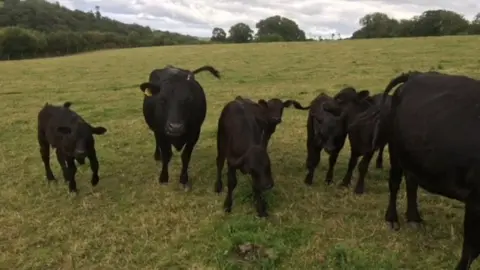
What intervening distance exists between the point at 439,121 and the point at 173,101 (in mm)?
3894

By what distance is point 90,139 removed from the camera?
823cm

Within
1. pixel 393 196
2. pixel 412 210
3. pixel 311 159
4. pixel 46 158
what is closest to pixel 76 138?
pixel 46 158

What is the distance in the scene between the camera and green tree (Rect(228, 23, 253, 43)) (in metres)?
77.2

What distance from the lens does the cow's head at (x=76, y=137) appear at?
8031mm

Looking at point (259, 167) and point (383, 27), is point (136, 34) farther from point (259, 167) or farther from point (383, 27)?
point (259, 167)

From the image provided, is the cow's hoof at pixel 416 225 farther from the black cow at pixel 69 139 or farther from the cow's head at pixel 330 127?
the black cow at pixel 69 139

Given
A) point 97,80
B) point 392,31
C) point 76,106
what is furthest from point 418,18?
point 76,106

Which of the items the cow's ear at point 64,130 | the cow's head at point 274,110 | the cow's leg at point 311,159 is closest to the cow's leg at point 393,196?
the cow's leg at point 311,159

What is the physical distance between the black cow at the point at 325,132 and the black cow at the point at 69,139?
337cm

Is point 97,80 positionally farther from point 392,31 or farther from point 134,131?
point 392,31

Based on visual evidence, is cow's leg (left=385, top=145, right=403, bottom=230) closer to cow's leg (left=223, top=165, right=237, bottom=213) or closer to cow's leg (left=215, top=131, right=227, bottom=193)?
cow's leg (left=223, top=165, right=237, bottom=213)

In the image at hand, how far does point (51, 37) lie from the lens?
67.5 meters

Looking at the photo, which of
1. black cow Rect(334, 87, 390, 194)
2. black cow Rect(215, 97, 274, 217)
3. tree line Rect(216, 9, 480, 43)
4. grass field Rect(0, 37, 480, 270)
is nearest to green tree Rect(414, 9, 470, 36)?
tree line Rect(216, 9, 480, 43)

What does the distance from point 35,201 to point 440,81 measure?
595 centimetres
